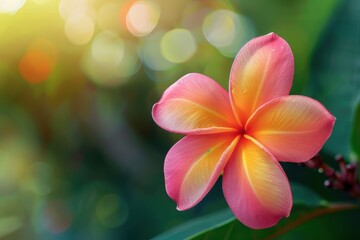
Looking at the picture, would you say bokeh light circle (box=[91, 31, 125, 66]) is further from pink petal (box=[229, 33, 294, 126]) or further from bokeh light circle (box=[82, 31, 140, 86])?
pink petal (box=[229, 33, 294, 126])


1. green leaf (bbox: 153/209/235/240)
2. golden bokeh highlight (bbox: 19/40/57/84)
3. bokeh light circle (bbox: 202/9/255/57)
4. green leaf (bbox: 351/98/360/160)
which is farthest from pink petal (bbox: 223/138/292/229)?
golden bokeh highlight (bbox: 19/40/57/84)

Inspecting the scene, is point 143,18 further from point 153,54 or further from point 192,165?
point 192,165

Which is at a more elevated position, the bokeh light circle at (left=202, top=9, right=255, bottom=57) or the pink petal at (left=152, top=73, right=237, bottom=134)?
the pink petal at (left=152, top=73, right=237, bottom=134)

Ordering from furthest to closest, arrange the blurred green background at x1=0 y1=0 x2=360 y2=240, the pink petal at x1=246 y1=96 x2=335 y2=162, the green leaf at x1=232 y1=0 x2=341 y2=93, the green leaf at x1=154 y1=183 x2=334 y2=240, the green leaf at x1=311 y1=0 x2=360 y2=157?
the blurred green background at x1=0 y1=0 x2=360 y2=240 < the green leaf at x1=232 y1=0 x2=341 y2=93 < the green leaf at x1=311 y1=0 x2=360 y2=157 < the green leaf at x1=154 y1=183 x2=334 y2=240 < the pink petal at x1=246 y1=96 x2=335 y2=162

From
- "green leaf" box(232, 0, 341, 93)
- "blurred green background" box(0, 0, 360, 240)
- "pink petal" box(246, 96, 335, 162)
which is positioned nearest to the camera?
"pink petal" box(246, 96, 335, 162)

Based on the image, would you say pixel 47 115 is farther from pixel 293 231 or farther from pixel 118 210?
pixel 293 231

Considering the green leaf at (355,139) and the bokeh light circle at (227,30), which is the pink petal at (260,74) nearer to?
the green leaf at (355,139)

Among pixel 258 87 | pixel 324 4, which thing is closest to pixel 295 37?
pixel 324 4
